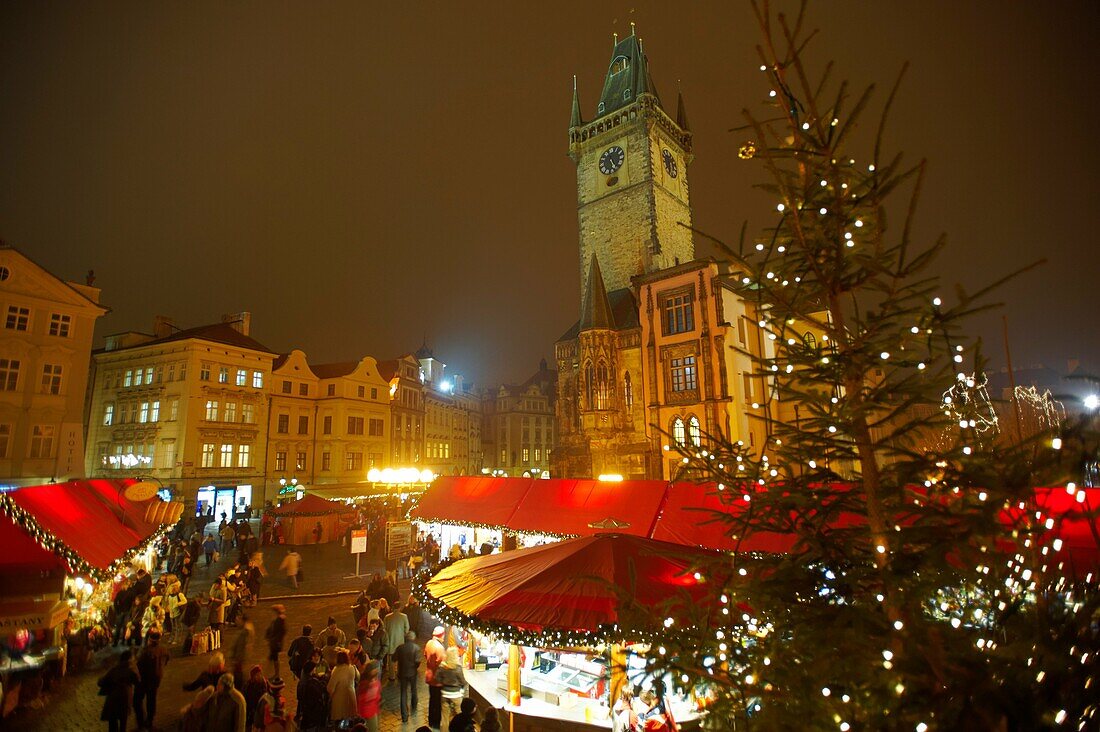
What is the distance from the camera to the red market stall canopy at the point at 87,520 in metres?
Answer: 8.52

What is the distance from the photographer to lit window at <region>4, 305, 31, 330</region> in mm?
24453

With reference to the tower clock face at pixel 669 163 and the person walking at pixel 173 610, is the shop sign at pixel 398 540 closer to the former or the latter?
the person walking at pixel 173 610

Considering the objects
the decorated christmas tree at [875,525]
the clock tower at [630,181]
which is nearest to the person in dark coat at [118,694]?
the decorated christmas tree at [875,525]

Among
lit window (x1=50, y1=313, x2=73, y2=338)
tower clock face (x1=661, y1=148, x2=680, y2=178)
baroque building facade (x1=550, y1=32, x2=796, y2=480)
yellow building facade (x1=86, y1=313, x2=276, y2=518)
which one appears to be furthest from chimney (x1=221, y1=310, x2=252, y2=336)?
tower clock face (x1=661, y1=148, x2=680, y2=178)

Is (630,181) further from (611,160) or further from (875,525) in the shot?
(875,525)

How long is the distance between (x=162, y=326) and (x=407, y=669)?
42.6m

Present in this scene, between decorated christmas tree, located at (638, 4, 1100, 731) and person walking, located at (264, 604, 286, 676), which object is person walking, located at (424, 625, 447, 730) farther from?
decorated christmas tree, located at (638, 4, 1100, 731)

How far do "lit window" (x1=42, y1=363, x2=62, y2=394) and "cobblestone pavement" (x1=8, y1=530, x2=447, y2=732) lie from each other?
13363mm

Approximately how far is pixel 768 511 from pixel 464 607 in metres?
5.40

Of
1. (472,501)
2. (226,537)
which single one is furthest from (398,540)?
(226,537)

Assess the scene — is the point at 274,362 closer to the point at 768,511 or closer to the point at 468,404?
the point at 468,404

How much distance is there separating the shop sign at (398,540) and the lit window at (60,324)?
2038cm

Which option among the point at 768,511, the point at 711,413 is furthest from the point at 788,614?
the point at 711,413

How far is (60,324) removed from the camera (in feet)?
85.6
